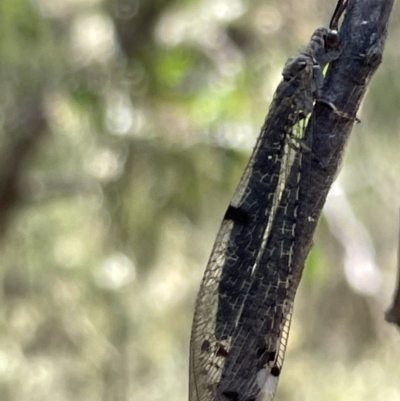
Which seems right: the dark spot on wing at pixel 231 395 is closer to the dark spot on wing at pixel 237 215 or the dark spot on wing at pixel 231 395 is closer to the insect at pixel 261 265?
the insect at pixel 261 265

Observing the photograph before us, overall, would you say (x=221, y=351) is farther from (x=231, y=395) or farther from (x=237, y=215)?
(x=237, y=215)

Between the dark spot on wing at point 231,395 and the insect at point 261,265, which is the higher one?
the insect at point 261,265

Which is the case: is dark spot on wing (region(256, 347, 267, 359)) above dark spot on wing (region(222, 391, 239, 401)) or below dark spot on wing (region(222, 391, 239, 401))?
above

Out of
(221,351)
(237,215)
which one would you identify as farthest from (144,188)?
(221,351)

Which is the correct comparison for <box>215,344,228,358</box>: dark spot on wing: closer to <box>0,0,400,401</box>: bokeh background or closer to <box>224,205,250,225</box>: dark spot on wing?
<box>224,205,250,225</box>: dark spot on wing

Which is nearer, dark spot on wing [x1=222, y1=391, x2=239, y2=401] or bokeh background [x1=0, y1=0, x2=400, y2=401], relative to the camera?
dark spot on wing [x1=222, y1=391, x2=239, y2=401]

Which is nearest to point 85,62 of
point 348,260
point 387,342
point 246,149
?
point 246,149

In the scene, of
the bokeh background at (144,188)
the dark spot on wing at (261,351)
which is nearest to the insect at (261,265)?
the dark spot on wing at (261,351)

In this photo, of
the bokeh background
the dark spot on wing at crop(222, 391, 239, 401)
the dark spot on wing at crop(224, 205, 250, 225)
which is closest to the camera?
the dark spot on wing at crop(222, 391, 239, 401)

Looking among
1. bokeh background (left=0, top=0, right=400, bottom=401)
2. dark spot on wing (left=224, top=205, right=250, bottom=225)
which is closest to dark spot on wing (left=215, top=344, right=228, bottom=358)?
dark spot on wing (left=224, top=205, right=250, bottom=225)
